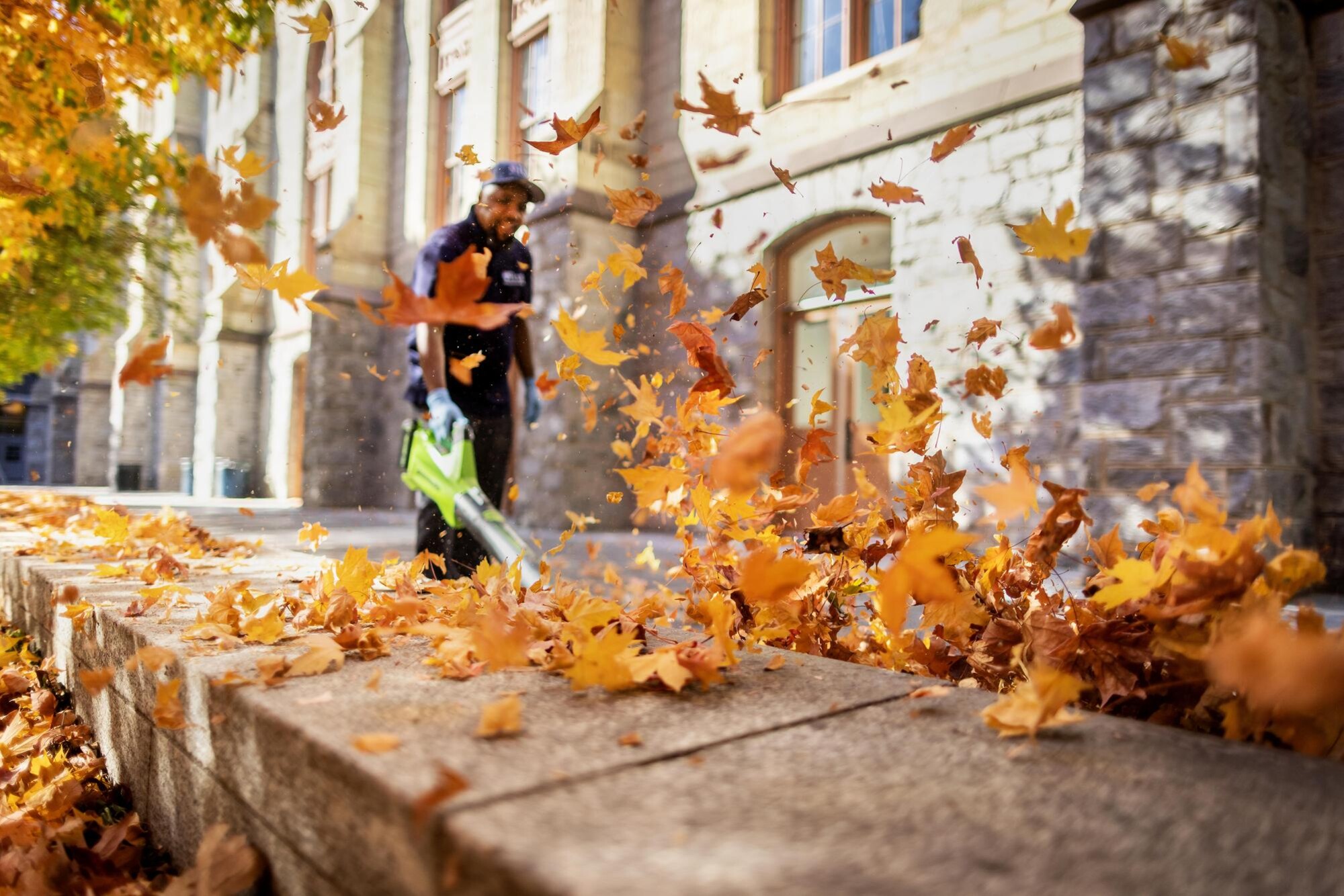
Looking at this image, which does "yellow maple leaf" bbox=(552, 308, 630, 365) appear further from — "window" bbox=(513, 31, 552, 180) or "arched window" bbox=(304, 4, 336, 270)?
"arched window" bbox=(304, 4, 336, 270)

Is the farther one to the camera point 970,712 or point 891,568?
point 891,568

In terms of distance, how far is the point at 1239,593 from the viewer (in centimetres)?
131

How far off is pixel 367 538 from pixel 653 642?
19.5 feet

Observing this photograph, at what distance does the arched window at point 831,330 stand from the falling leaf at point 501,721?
5.66 m

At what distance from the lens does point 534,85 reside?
10.3 m

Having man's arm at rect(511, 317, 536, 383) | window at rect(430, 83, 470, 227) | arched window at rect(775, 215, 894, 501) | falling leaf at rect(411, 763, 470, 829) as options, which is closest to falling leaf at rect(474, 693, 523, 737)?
falling leaf at rect(411, 763, 470, 829)

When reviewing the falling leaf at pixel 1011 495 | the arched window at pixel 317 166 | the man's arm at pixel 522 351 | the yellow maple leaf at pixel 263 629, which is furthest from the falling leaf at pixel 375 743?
the arched window at pixel 317 166

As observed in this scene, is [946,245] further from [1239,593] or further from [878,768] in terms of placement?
[878,768]

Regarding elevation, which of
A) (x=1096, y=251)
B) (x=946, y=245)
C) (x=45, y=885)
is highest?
(x=946, y=245)

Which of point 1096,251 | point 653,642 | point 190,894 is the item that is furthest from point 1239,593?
point 1096,251

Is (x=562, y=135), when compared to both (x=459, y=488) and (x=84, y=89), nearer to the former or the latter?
(x=459, y=488)

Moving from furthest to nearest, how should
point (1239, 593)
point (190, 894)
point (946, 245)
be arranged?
point (946, 245)
point (1239, 593)
point (190, 894)

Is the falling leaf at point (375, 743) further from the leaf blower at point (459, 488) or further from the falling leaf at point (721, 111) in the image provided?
the leaf blower at point (459, 488)

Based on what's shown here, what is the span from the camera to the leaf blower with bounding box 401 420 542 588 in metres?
3.46
